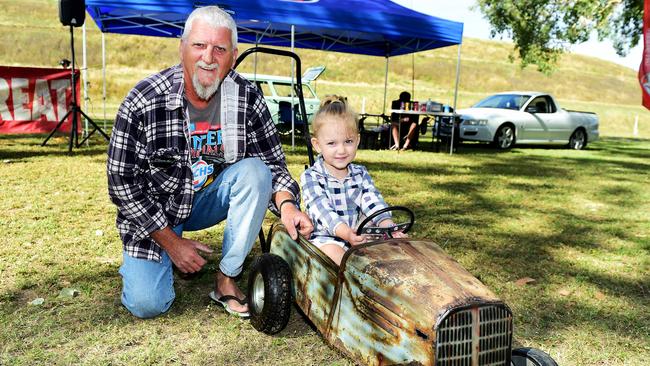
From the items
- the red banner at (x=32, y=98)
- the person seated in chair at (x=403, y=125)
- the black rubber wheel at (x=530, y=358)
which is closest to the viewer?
the black rubber wheel at (x=530, y=358)

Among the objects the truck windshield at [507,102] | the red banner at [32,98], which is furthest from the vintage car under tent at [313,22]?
the truck windshield at [507,102]

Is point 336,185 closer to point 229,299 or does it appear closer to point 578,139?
point 229,299

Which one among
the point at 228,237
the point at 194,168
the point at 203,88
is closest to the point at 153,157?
the point at 194,168

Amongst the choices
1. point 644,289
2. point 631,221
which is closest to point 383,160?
point 631,221

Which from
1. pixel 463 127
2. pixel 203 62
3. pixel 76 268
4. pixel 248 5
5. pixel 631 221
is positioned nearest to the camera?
pixel 203 62

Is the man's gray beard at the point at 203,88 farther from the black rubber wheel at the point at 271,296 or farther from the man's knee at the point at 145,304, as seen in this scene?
the man's knee at the point at 145,304

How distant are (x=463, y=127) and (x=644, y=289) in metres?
11.1

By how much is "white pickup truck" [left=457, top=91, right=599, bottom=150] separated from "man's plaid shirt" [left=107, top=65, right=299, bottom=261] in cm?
1240

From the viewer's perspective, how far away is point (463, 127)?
14.6m

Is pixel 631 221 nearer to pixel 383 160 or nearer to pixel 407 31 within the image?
pixel 383 160

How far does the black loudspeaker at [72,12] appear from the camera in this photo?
9031 millimetres

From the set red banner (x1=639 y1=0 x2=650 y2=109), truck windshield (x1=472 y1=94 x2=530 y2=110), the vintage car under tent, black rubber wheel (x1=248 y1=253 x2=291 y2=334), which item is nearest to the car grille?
black rubber wheel (x1=248 y1=253 x2=291 y2=334)

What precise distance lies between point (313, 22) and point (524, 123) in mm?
7829

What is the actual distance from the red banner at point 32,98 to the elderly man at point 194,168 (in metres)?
9.96
